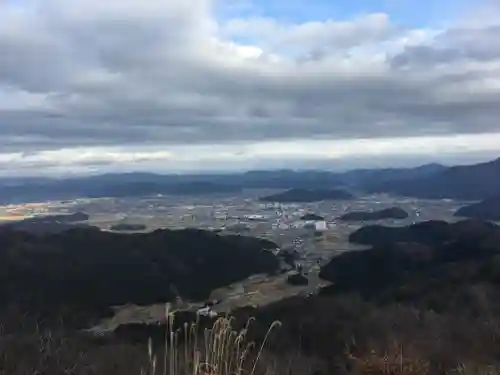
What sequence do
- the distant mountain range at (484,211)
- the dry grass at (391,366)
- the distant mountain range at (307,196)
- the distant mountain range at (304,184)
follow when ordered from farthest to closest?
the distant mountain range at (304,184) < the distant mountain range at (307,196) < the distant mountain range at (484,211) < the dry grass at (391,366)

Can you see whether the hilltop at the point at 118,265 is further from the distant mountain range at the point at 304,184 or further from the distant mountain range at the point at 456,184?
the distant mountain range at the point at 304,184

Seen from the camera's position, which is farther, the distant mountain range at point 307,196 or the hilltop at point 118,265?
the distant mountain range at point 307,196

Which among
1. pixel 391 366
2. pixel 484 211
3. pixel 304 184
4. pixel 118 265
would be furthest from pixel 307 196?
pixel 391 366

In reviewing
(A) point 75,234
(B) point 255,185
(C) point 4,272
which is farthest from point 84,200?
(C) point 4,272

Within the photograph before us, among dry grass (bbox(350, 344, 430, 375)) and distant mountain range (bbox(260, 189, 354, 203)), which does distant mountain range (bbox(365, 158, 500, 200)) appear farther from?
dry grass (bbox(350, 344, 430, 375))

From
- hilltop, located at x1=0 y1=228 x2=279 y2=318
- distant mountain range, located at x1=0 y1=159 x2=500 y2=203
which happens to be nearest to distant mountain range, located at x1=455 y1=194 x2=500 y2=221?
distant mountain range, located at x1=0 y1=159 x2=500 y2=203

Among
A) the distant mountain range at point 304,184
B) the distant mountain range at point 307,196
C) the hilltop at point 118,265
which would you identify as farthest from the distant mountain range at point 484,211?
the hilltop at point 118,265

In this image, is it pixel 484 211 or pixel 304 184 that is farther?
pixel 304 184

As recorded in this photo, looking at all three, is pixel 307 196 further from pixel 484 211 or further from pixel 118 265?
pixel 118 265

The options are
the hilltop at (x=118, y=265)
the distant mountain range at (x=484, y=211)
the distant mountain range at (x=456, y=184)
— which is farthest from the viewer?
the distant mountain range at (x=456, y=184)
